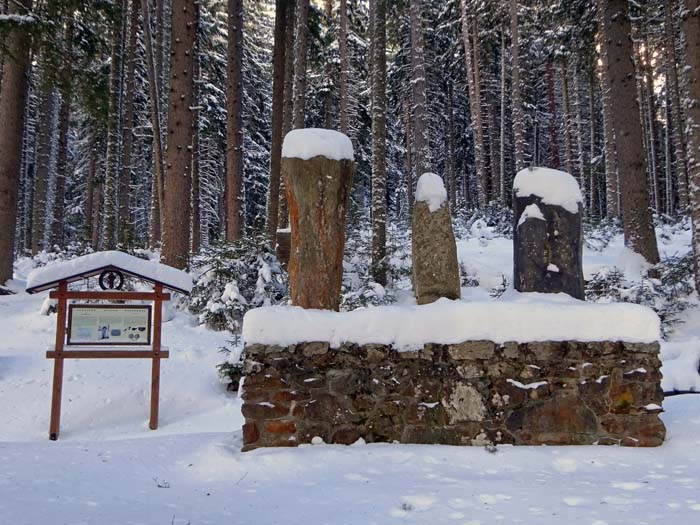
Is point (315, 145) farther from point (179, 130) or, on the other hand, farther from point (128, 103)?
point (128, 103)

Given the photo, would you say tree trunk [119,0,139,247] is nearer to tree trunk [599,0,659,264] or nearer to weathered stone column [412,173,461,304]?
weathered stone column [412,173,461,304]

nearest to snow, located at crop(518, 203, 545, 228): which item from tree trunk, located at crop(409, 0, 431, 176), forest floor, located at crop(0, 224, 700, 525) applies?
forest floor, located at crop(0, 224, 700, 525)

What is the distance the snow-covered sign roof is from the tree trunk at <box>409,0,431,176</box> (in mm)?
7019

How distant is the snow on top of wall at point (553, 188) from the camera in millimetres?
5715

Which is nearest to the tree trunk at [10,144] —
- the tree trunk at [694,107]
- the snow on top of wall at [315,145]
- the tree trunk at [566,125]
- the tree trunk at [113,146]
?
the tree trunk at [113,146]

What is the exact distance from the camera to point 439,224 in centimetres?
581

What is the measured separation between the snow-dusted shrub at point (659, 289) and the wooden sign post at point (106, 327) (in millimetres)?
7211

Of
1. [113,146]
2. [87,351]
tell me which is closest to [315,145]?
[87,351]

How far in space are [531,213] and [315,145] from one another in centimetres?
242

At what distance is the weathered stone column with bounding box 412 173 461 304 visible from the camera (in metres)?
5.77

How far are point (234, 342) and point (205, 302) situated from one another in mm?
2129

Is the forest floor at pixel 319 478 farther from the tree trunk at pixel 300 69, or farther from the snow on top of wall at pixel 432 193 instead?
the tree trunk at pixel 300 69

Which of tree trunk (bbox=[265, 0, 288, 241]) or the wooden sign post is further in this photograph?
tree trunk (bbox=[265, 0, 288, 241])

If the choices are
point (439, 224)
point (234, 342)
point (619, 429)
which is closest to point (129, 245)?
point (234, 342)
